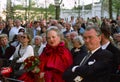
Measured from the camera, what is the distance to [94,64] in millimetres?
5340

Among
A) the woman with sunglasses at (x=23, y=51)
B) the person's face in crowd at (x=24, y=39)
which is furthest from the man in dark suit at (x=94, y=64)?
the person's face in crowd at (x=24, y=39)

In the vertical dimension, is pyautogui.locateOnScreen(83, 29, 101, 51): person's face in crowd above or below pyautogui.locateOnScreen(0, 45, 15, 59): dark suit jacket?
above

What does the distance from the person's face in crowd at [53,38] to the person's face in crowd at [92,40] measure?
0.99 meters

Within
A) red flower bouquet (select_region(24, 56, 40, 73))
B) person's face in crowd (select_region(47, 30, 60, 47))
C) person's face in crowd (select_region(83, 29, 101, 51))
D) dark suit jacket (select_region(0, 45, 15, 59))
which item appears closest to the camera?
person's face in crowd (select_region(83, 29, 101, 51))

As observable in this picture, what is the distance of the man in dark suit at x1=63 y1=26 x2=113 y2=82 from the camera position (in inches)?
210

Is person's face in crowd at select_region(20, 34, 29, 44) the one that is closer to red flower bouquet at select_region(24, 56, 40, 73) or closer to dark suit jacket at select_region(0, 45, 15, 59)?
dark suit jacket at select_region(0, 45, 15, 59)

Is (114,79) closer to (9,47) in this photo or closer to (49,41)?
(49,41)

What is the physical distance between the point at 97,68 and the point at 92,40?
0.44m

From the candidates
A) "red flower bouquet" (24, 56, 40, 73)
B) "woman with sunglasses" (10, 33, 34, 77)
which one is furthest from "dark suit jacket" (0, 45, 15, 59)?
"red flower bouquet" (24, 56, 40, 73)

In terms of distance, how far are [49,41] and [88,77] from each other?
132 cm

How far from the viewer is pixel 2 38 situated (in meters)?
12.1

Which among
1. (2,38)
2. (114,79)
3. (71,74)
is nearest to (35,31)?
(2,38)

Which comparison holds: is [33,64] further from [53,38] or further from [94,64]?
[94,64]

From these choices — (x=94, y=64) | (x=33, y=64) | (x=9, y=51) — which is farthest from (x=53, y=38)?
(x=9, y=51)
